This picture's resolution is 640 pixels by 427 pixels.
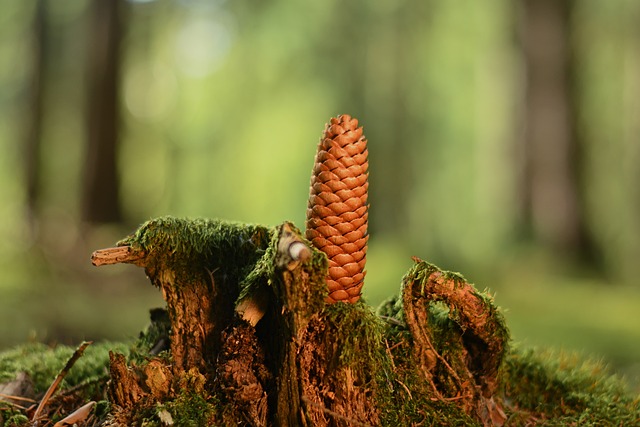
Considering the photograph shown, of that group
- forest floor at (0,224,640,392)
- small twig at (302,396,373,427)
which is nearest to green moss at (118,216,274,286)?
small twig at (302,396,373,427)

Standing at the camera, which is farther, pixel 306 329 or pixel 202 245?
pixel 202 245

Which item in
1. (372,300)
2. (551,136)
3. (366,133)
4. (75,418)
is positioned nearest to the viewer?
(75,418)

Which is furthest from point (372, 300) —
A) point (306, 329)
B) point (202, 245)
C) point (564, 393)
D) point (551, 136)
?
point (551, 136)

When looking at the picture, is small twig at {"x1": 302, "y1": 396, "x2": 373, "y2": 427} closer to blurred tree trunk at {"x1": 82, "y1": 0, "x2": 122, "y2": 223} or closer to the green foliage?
the green foliage

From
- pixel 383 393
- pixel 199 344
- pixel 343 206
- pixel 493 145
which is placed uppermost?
pixel 493 145

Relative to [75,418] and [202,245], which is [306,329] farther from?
[75,418]

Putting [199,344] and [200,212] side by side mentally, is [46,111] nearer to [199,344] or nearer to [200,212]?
[200,212]

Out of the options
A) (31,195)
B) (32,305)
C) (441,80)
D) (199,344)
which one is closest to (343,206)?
(199,344)
